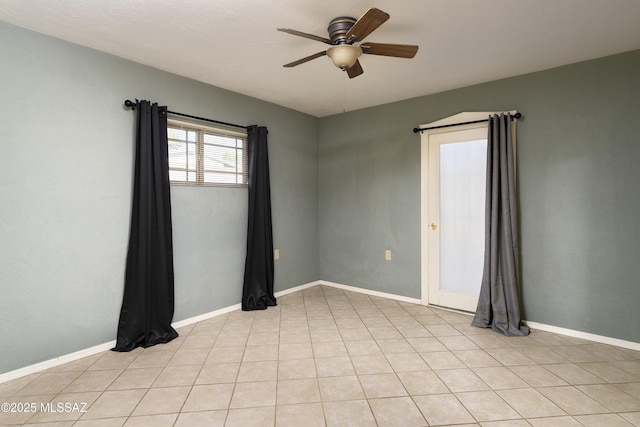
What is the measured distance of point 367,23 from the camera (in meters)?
1.84

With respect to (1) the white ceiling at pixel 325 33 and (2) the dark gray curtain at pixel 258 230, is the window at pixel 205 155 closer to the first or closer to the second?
(2) the dark gray curtain at pixel 258 230

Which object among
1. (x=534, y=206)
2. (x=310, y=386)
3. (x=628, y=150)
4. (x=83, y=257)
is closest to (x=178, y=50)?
(x=83, y=257)

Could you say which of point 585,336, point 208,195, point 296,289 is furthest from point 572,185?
point 208,195

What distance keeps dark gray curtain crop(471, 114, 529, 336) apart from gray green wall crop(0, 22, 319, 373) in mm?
2887

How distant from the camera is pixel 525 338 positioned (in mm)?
2955

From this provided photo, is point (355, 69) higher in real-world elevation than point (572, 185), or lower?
higher

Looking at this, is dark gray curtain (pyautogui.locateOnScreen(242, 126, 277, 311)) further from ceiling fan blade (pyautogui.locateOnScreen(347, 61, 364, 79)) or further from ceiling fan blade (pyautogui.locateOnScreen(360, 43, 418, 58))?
ceiling fan blade (pyautogui.locateOnScreen(360, 43, 418, 58))

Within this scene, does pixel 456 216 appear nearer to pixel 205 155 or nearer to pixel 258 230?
pixel 258 230

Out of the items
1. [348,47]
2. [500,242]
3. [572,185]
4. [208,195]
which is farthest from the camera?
[208,195]

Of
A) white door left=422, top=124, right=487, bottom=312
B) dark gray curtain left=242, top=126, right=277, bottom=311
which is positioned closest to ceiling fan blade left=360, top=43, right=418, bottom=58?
white door left=422, top=124, right=487, bottom=312

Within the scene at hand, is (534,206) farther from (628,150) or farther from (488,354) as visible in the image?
(488,354)

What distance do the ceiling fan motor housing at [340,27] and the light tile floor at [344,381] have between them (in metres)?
2.34

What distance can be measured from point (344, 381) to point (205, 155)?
8.64 feet

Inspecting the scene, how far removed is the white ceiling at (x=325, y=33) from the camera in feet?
6.86
